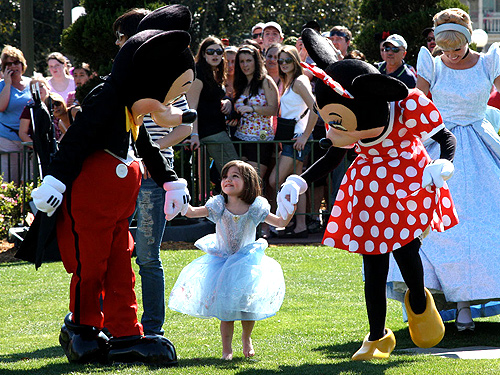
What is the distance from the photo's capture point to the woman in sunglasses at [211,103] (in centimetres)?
833

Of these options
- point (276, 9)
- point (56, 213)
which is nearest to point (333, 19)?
point (276, 9)

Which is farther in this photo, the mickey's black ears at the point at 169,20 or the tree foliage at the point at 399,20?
the tree foliage at the point at 399,20

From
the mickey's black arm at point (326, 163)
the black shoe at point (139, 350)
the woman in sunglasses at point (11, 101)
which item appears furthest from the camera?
the woman in sunglasses at point (11, 101)

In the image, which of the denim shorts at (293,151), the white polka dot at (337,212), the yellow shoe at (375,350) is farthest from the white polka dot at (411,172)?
the denim shorts at (293,151)

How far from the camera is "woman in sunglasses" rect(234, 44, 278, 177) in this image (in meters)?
8.52

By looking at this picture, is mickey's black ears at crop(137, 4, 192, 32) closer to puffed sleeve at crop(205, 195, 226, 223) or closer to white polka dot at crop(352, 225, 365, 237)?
puffed sleeve at crop(205, 195, 226, 223)

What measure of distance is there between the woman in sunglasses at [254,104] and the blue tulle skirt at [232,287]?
4.01 m

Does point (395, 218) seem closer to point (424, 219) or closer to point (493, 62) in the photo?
point (424, 219)

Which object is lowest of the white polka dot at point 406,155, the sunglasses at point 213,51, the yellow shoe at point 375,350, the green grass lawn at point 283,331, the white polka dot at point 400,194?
the green grass lawn at point 283,331

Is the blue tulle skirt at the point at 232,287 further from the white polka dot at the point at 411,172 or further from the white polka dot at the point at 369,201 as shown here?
the white polka dot at the point at 411,172

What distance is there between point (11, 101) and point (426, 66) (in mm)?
5496

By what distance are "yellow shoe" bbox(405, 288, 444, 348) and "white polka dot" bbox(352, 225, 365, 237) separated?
0.47m

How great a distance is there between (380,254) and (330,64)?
1001 mm

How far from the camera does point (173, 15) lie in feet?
13.8
